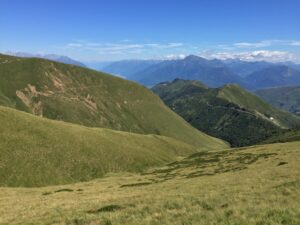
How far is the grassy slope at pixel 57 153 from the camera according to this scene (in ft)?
250

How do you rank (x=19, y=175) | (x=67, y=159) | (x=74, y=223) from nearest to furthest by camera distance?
(x=74, y=223) < (x=19, y=175) < (x=67, y=159)

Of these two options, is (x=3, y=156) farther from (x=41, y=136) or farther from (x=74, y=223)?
(x=74, y=223)

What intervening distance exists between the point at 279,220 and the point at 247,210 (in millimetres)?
3350

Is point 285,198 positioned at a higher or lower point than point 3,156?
higher

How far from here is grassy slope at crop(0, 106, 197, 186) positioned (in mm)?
76181

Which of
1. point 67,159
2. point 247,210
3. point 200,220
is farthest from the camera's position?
point 67,159

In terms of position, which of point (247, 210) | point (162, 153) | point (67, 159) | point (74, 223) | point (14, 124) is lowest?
point (162, 153)

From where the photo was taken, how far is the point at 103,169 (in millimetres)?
91500

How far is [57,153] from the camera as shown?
86938 mm

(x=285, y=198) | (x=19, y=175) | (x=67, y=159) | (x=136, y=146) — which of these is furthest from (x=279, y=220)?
(x=136, y=146)

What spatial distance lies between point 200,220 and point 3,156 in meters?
69.5

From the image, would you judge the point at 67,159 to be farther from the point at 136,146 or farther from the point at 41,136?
the point at 136,146

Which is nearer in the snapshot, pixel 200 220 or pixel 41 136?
pixel 200 220

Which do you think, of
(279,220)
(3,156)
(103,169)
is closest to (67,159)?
(103,169)
